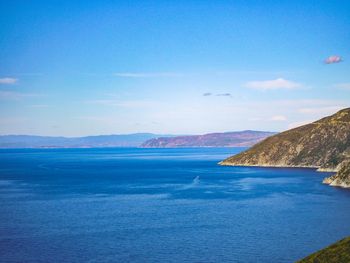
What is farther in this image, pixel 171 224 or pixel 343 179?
pixel 343 179

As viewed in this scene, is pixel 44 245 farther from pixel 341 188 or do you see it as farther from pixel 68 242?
pixel 341 188

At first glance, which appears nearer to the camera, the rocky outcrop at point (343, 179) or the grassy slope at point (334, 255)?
the grassy slope at point (334, 255)

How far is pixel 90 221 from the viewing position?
10862 cm

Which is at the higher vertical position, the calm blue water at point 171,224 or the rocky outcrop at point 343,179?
the rocky outcrop at point 343,179

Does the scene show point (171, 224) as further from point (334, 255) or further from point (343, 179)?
point (343, 179)

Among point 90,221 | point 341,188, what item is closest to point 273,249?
point 90,221

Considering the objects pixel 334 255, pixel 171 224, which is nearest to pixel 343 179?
pixel 171 224

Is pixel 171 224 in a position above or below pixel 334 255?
below

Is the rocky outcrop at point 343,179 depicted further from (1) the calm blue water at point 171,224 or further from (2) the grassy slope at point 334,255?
(2) the grassy slope at point 334,255

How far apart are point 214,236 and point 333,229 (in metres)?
24.9

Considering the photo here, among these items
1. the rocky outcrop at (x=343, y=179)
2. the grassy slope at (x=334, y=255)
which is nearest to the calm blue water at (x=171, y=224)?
the rocky outcrop at (x=343, y=179)

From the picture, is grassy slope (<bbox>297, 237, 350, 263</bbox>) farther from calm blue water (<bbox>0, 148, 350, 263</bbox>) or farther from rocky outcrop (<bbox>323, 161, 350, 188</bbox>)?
rocky outcrop (<bbox>323, 161, 350, 188</bbox>)

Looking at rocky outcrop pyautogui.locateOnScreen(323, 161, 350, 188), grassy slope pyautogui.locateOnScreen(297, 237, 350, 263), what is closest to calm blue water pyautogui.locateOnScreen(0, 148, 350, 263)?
rocky outcrop pyautogui.locateOnScreen(323, 161, 350, 188)

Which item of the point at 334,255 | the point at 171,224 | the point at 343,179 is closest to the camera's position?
the point at 334,255
